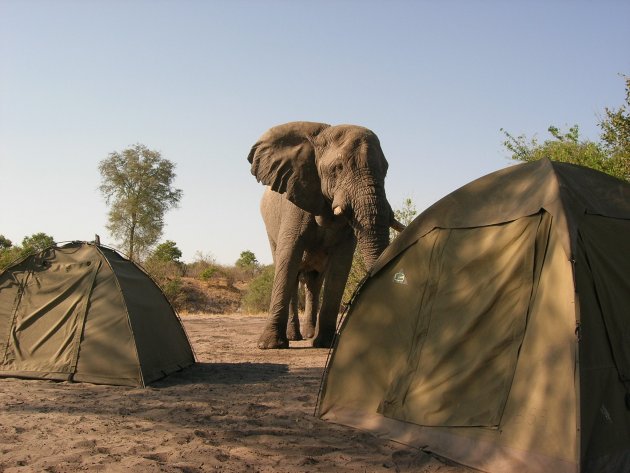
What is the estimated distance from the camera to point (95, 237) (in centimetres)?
866

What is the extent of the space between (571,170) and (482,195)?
71 cm

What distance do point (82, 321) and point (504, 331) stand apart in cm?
508

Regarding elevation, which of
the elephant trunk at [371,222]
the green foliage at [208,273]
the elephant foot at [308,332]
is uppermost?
the green foliage at [208,273]

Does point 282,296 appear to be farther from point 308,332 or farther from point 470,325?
point 470,325

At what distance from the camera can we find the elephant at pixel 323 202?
9969 mm

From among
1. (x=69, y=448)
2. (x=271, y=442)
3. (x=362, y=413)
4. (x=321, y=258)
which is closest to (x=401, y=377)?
(x=362, y=413)

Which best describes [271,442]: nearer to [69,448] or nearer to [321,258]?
[69,448]

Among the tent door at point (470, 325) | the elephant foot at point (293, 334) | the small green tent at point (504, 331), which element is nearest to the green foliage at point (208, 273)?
the elephant foot at point (293, 334)

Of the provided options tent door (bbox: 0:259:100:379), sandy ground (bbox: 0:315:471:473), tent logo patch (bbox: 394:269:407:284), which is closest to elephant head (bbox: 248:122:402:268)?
sandy ground (bbox: 0:315:471:473)

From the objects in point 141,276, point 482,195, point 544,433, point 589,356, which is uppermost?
point 482,195

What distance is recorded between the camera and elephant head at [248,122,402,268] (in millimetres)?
9844

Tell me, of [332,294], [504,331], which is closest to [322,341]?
[332,294]

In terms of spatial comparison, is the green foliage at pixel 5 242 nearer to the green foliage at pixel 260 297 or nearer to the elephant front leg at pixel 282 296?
the green foliage at pixel 260 297

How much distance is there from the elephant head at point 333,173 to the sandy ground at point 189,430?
2391 millimetres
